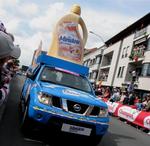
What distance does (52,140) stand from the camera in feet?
27.6

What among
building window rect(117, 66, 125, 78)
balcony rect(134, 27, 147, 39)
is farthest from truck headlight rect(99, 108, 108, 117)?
building window rect(117, 66, 125, 78)

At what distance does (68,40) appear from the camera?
14344 mm

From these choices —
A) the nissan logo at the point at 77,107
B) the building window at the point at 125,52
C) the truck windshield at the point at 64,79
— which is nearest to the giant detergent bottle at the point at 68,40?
the truck windshield at the point at 64,79

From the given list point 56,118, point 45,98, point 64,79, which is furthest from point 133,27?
point 56,118

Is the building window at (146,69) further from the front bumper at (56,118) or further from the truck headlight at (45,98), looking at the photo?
the truck headlight at (45,98)

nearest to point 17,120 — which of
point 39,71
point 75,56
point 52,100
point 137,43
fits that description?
point 39,71

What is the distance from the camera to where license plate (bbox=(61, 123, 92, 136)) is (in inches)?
298

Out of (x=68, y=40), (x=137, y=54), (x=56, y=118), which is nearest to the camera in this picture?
(x=56, y=118)

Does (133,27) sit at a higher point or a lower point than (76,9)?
higher

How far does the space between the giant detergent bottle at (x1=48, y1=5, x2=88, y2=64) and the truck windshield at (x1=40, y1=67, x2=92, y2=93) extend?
4.24 m

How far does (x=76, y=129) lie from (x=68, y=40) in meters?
7.11

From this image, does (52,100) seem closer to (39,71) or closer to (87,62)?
(39,71)

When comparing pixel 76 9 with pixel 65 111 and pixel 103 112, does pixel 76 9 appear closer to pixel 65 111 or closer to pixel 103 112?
pixel 103 112

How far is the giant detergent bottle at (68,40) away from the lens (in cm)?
1420
